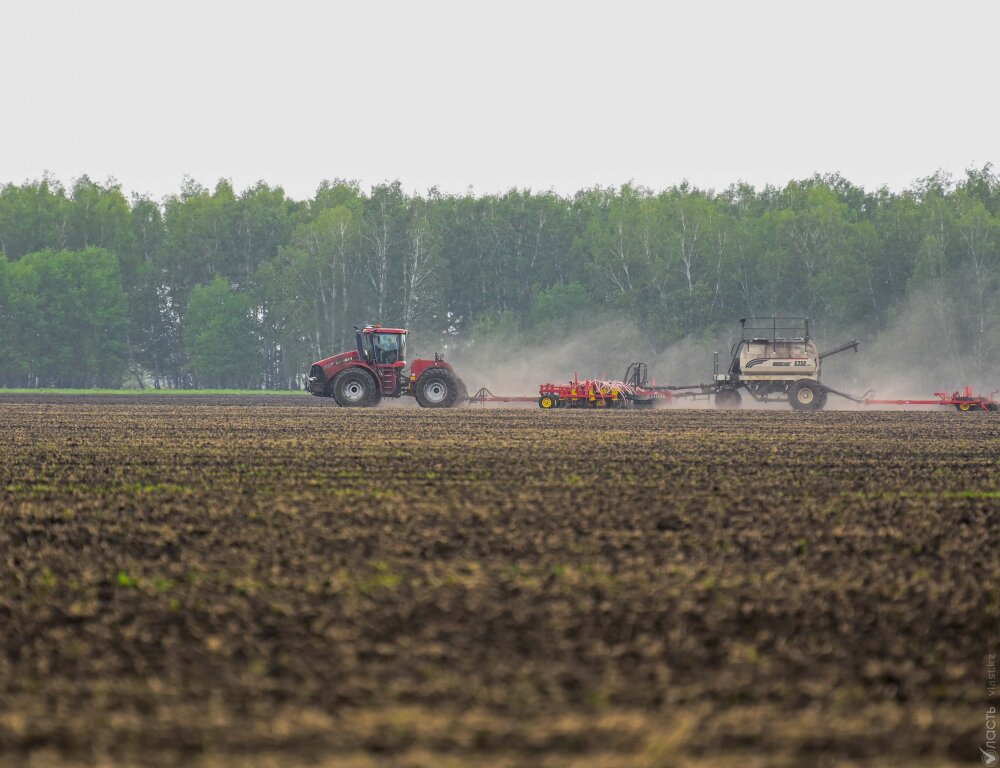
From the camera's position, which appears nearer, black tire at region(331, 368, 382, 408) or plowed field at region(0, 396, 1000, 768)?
plowed field at region(0, 396, 1000, 768)

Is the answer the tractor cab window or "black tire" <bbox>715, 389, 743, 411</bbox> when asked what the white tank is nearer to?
"black tire" <bbox>715, 389, 743, 411</bbox>

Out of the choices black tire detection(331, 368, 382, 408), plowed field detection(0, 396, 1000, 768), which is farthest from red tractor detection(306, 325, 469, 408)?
plowed field detection(0, 396, 1000, 768)

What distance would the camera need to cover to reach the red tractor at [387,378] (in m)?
37.8

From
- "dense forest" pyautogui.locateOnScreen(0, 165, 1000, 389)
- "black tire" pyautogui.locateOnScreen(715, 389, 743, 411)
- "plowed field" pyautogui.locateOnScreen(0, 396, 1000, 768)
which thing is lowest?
"plowed field" pyautogui.locateOnScreen(0, 396, 1000, 768)

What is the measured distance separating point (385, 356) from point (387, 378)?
26.9 inches

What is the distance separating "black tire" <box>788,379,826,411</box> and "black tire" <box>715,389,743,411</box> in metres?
1.70

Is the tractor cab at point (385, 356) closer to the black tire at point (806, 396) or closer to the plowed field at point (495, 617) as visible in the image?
the black tire at point (806, 396)

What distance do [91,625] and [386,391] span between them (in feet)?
101

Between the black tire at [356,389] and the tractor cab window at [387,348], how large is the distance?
65cm

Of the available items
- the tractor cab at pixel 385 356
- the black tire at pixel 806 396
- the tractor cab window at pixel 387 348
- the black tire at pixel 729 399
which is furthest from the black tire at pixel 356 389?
the black tire at pixel 806 396

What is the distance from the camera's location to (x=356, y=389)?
38.3 meters

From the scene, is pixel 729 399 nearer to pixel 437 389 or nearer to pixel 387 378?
→ pixel 437 389

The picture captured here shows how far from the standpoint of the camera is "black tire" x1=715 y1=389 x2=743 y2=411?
40.4m

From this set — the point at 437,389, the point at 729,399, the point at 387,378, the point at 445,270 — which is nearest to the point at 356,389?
the point at 387,378
